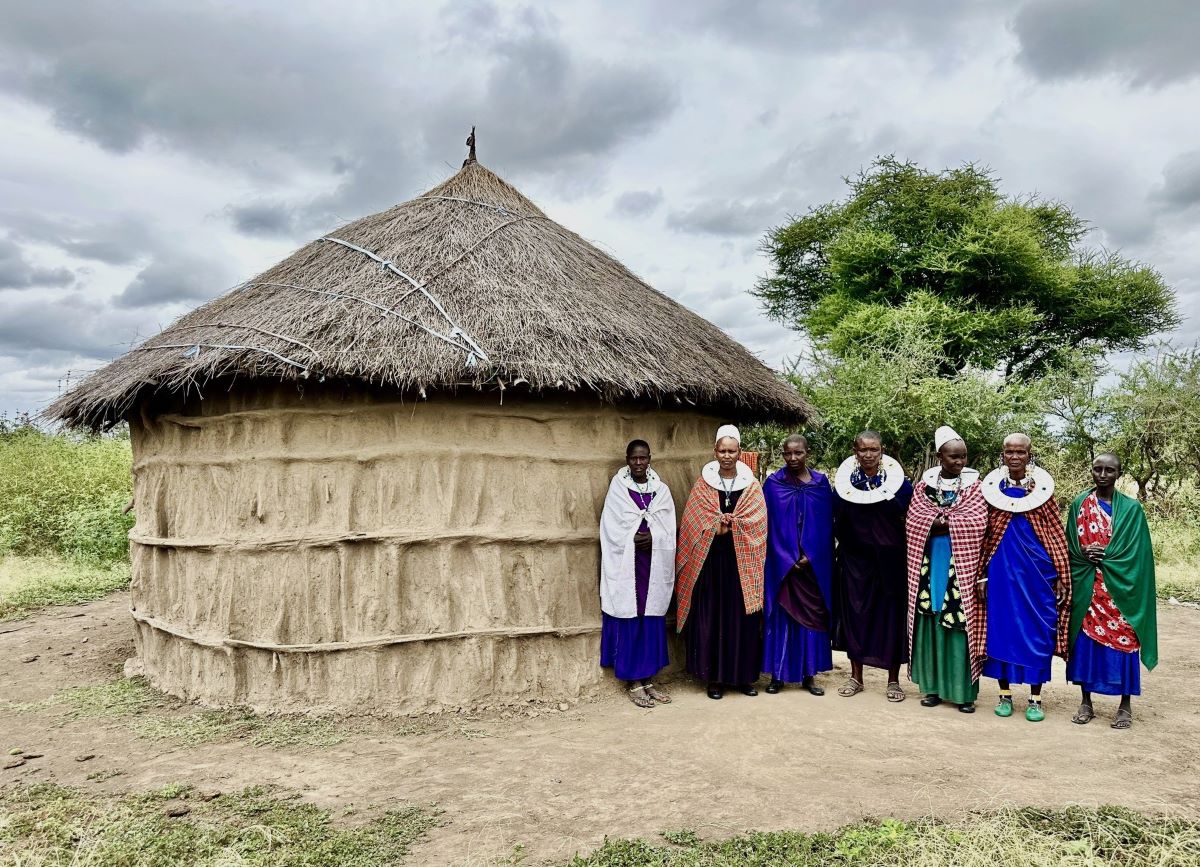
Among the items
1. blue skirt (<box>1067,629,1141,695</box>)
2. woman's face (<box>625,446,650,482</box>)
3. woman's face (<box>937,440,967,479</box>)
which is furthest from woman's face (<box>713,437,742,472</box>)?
blue skirt (<box>1067,629,1141,695</box>)

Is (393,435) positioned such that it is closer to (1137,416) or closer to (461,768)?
(461,768)

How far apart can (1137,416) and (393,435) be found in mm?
13501

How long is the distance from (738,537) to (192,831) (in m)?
3.25

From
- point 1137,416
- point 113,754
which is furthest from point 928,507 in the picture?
point 1137,416

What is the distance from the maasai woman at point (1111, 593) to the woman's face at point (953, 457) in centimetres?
68

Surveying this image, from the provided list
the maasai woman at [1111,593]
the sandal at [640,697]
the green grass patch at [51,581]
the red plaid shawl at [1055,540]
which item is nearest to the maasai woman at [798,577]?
the sandal at [640,697]

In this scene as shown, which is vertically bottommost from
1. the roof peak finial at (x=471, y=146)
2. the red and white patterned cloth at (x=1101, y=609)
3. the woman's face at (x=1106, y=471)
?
the red and white patterned cloth at (x=1101, y=609)

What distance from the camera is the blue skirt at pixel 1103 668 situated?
4531 millimetres

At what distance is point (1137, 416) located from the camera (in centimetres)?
1373

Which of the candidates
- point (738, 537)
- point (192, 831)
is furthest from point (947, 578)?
point (192, 831)

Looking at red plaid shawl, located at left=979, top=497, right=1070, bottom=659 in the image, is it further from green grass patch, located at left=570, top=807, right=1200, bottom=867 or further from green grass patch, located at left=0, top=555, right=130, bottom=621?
green grass patch, located at left=0, top=555, right=130, bottom=621

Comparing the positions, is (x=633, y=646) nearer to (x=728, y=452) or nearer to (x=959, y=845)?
(x=728, y=452)

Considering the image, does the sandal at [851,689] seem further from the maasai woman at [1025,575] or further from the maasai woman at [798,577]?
the maasai woman at [1025,575]

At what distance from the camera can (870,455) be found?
5031 mm
